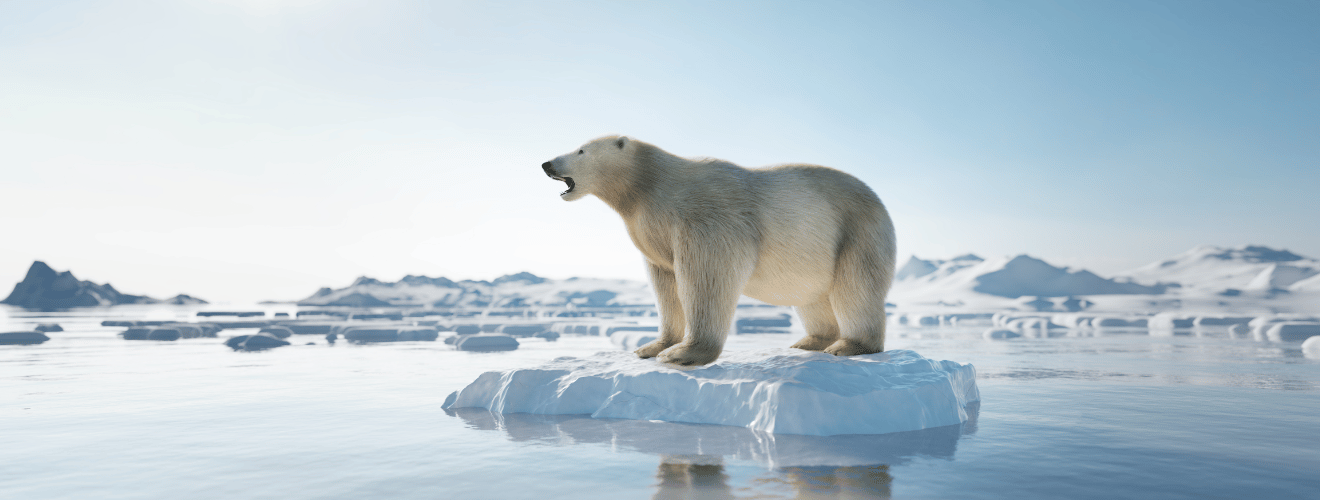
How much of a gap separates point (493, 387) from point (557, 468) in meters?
2.67

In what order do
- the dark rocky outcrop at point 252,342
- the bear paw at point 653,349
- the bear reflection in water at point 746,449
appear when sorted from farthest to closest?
the dark rocky outcrop at point 252,342 < the bear paw at point 653,349 < the bear reflection in water at point 746,449

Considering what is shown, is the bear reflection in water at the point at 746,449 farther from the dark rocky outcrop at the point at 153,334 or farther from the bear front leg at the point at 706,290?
the dark rocky outcrop at the point at 153,334

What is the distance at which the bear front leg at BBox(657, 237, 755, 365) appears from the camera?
545cm

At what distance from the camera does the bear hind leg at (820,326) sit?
658 cm

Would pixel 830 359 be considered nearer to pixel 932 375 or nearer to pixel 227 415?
pixel 932 375

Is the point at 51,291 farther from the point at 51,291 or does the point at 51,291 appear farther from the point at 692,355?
the point at 692,355

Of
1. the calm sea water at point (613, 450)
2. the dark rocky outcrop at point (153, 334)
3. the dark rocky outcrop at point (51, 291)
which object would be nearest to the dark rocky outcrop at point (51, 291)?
the dark rocky outcrop at point (51, 291)

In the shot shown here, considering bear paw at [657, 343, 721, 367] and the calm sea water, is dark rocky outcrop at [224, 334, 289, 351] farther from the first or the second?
bear paw at [657, 343, 721, 367]

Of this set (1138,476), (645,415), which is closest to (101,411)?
(645,415)

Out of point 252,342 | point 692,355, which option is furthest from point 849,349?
point 252,342

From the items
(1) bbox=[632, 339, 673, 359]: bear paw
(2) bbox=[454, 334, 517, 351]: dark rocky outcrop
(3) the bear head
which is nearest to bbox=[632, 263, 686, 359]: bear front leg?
(1) bbox=[632, 339, 673, 359]: bear paw

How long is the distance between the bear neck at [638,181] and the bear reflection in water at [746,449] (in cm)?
194

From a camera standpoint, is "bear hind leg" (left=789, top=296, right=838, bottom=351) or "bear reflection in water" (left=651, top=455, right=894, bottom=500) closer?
"bear reflection in water" (left=651, top=455, right=894, bottom=500)

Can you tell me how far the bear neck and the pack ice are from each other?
149cm
